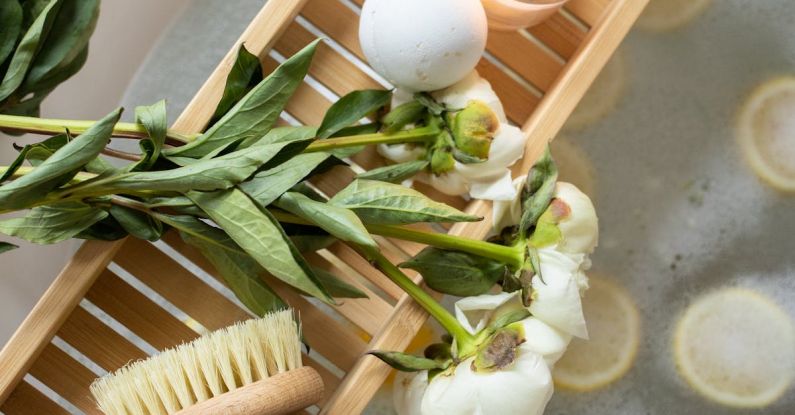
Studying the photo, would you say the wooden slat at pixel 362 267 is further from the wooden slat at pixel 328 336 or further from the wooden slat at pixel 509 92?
the wooden slat at pixel 509 92

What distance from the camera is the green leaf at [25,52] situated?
0.43 meters

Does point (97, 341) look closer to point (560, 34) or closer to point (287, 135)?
point (287, 135)

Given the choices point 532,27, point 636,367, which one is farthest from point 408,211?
point 636,367

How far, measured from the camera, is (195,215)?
0.43 m

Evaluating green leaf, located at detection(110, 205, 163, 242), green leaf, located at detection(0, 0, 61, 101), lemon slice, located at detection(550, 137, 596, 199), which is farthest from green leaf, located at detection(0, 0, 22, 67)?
lemon slice, located at detection(550, 137, 596, 199)

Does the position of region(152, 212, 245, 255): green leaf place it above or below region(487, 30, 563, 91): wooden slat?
below

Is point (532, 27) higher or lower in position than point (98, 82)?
higher

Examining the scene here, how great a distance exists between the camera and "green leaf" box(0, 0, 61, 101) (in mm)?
431

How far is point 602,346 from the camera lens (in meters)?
0.66

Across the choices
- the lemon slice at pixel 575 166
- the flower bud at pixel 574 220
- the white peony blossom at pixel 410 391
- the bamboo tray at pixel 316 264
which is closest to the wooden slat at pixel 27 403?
the bamboo tray at pixel 316 264

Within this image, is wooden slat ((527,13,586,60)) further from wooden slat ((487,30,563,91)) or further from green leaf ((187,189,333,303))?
green leaf ((187,189,333,303))

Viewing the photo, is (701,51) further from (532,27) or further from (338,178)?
(338,178)

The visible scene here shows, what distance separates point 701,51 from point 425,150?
0.32m

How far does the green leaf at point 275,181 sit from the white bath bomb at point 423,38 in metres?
0.08
